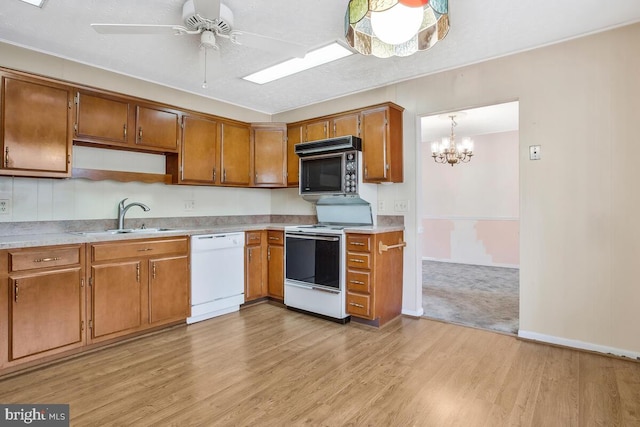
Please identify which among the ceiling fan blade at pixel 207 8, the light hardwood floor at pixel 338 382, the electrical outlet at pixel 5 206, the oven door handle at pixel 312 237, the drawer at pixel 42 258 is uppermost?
the ceiling fan blade at pixel 207 8

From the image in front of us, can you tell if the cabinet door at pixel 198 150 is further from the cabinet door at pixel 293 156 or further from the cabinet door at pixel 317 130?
the cabinet door at pixel 317 130

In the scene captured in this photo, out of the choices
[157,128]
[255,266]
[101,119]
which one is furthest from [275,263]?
[101,119]

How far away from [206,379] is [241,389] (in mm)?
291

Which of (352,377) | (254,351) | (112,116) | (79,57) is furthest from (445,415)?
(79,57)

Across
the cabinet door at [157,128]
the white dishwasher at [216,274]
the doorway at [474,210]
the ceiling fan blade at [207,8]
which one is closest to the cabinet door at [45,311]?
the white dishwasher at [216,274]

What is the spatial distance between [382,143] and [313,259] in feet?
4.58

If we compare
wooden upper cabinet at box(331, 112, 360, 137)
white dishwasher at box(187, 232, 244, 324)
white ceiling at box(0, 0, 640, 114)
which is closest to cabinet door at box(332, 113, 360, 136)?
wooden upper cabinet at box(331, 112, 360, 137)

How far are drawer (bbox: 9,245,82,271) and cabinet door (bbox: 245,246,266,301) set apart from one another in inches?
66.1

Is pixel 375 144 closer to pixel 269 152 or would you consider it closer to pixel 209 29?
pixel 269 152

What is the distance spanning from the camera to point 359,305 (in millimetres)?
3254

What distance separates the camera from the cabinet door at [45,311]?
90.8 inches

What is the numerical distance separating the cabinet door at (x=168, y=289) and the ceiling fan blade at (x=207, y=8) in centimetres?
208

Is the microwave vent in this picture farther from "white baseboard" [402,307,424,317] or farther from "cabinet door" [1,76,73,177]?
"cabinet door" [1,76,73,177]

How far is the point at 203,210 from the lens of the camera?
4.15 meters
